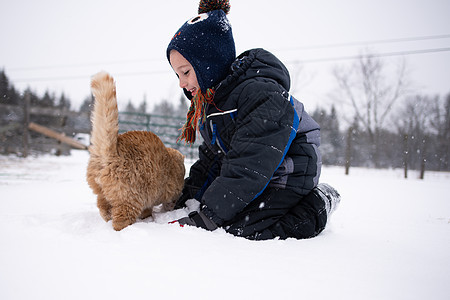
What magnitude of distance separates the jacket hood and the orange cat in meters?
0.70

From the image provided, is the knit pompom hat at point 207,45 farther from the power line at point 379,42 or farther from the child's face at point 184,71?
the power line at point 379,42

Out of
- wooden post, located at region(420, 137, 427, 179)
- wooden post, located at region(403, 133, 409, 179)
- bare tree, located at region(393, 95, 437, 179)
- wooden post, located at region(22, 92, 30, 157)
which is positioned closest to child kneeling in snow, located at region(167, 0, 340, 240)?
wooden post, located at region(22, 92, 30, 157)

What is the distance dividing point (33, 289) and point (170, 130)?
34.2 feet

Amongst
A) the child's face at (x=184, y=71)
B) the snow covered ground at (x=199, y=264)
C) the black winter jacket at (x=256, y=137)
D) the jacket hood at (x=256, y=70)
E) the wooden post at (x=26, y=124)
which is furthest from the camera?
the wooden post at (x=26, y=124)

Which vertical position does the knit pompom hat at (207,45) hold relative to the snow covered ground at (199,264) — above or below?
above

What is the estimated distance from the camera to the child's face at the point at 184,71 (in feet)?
5.72

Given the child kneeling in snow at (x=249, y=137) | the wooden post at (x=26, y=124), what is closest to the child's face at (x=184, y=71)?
the child kneeling in snow at (x=249, y=137)

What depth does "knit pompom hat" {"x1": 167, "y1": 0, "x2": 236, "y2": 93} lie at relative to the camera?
1651 millimetres

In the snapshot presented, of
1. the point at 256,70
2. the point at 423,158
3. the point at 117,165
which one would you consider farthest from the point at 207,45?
the point at 423,158

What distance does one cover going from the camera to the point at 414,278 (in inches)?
37.6

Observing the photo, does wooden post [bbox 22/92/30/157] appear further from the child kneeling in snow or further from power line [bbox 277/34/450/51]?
power line [bbox 277/34/450/51]

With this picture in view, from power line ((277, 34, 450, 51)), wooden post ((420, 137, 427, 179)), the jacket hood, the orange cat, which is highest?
power line ((277, 34, 450, 51))

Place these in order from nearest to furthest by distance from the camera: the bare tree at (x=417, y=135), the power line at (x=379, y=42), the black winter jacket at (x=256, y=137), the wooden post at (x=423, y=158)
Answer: the black winter jacket at (x=256, y=137) < the wooden post at (x=423, y=158) < the bare tree at (x=417, y=135) < the power line at (x=379, y=42)

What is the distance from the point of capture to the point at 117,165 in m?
1.51
